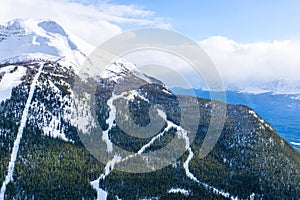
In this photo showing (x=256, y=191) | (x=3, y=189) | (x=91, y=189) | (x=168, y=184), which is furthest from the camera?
(x=256, y=191)

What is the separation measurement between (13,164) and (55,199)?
31.3 meters

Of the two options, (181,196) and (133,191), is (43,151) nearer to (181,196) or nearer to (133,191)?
(133,191)

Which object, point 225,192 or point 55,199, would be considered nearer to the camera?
point 55,199

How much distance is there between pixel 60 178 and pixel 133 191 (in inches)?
1394

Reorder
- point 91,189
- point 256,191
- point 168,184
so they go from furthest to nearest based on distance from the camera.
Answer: point 256,191 → point 168,184 → point 91,189

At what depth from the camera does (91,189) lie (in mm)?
171750

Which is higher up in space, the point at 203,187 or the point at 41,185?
the point at 203,187

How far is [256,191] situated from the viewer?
198 m

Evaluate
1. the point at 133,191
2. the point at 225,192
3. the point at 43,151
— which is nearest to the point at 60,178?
the point at 43,151

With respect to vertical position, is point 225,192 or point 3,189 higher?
point 225,192

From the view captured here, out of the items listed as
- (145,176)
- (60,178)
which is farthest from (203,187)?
(60,178)

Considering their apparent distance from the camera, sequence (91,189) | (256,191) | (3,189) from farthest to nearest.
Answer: (256,191) → (91,189) → (3,189)

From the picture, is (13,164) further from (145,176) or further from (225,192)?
(225,192)

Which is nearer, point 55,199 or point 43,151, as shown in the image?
point 55,199
